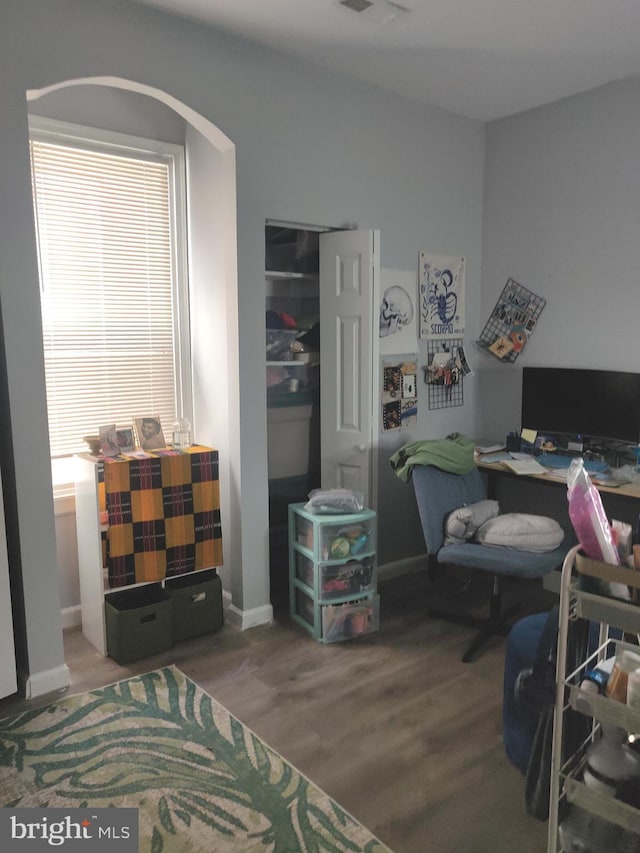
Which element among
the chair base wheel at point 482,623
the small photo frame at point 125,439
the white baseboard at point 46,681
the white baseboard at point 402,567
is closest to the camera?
the white baseboard at point 46,681

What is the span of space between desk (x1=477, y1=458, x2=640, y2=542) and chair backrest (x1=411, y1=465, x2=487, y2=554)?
28cm

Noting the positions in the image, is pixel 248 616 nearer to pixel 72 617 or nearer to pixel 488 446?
pixel 72 617

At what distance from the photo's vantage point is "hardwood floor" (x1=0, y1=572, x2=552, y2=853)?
2.05m

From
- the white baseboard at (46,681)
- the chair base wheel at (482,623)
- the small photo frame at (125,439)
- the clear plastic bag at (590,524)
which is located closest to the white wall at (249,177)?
the white baseboard at (46,681)

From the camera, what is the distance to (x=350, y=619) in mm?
3203

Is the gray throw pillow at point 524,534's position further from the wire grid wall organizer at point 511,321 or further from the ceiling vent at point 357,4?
the ceiling vent at point 357,4

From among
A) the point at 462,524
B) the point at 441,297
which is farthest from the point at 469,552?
the point at 441,297

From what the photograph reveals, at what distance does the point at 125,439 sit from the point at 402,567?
184cm

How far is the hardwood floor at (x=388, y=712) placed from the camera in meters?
2.05

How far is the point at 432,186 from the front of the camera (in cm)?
389

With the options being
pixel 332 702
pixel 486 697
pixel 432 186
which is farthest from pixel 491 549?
pixel 432 186

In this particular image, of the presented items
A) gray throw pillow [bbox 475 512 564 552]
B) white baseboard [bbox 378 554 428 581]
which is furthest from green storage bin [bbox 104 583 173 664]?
gray throw pillow [bbox 475 512 564 552]

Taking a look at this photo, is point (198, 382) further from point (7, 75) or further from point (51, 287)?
point (7, 75)

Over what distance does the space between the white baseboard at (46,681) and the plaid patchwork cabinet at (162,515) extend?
0.42m
